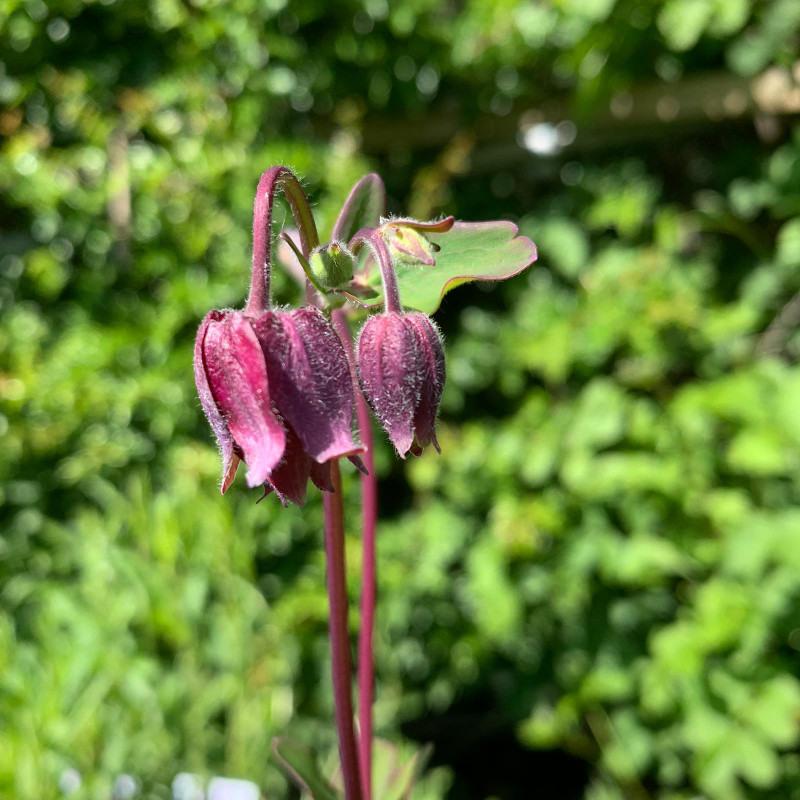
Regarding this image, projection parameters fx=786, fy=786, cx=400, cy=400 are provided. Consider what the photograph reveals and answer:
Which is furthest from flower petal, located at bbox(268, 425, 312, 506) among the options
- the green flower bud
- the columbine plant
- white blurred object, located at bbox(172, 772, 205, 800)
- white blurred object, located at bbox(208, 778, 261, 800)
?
white blurred object, located at bbox(172, 772, 205, 800)

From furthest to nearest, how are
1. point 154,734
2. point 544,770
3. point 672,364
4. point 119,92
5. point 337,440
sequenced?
point 544,770 → point 119,92 → point 672,364 → point 154,734 → point 337,440

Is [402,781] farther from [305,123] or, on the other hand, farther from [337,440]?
[305,123]

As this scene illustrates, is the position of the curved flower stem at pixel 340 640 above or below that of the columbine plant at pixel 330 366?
below

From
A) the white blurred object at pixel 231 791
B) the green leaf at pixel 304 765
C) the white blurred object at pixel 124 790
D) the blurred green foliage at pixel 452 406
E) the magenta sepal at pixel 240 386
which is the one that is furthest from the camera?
the blurred green foliage at pixel 452 406

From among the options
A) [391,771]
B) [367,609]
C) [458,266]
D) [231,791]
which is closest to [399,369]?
[458,266]

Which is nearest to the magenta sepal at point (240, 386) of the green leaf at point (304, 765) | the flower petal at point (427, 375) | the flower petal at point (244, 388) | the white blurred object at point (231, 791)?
the flower petal at point (244, 388)

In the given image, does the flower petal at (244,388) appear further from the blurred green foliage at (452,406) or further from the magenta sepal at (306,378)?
the blurred green foliage at (452,406)

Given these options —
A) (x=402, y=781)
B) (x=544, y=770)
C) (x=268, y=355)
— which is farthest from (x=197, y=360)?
(x=544, y=770)

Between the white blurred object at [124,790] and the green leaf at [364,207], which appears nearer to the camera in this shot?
the green leaf at [364,207]
